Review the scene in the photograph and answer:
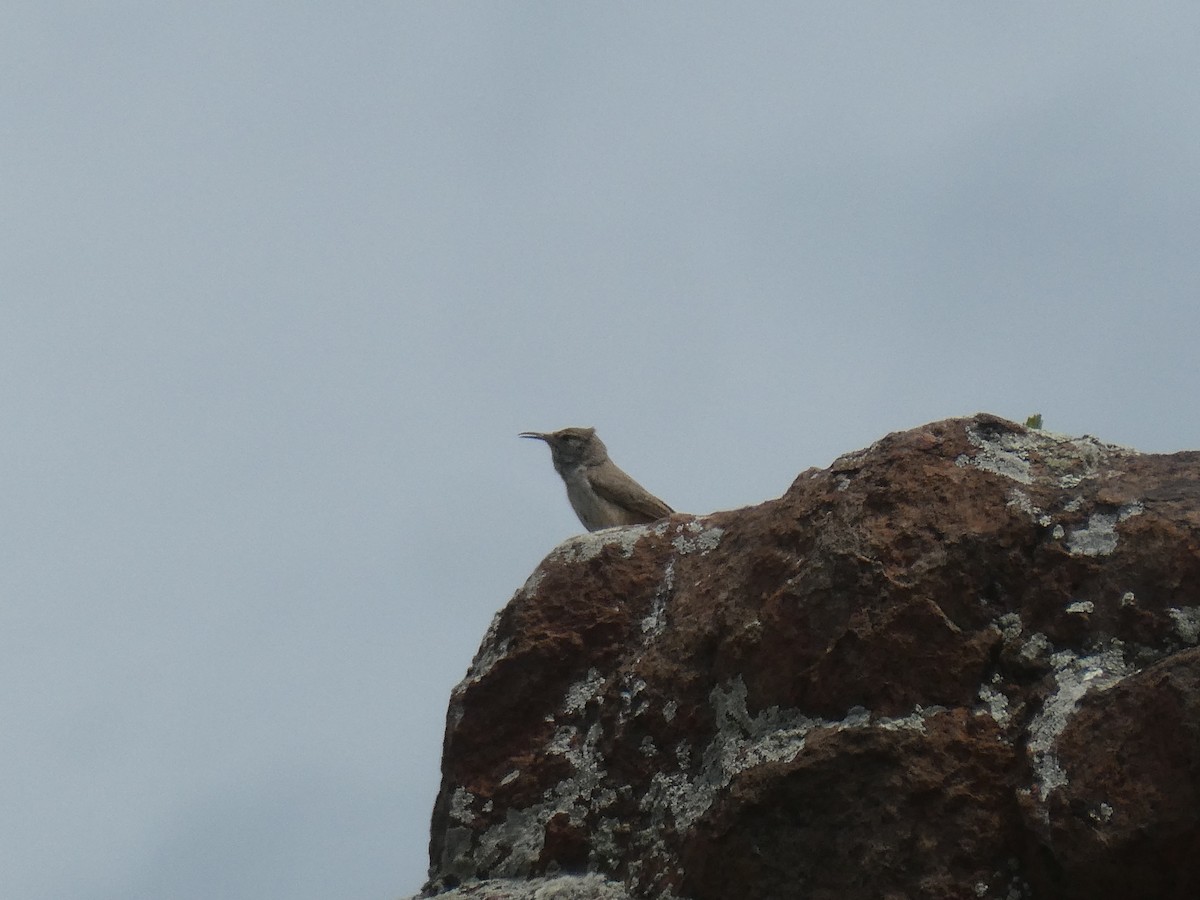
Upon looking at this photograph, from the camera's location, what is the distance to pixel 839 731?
3428 mm

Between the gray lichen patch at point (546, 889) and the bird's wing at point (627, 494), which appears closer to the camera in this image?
the gray lichen patch at point (546, 889)

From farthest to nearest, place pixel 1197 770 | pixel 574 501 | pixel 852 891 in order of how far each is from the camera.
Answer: pixel 574 501 < pixel 852 891 < pixel 1197 770

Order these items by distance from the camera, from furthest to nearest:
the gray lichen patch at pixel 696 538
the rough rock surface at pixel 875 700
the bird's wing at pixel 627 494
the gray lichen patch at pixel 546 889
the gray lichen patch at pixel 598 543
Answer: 1. the bird's wing at pixel 627 494
2. the gray lichen patch at pixel 598 543
3. the gray lichen patch at pixel 696 538
4. the gray lichen patch at pixel 546 889
5. the rough rock surface at pixel 875 700

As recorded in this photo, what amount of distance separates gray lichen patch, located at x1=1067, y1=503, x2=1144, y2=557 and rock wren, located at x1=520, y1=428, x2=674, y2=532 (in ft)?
19.7

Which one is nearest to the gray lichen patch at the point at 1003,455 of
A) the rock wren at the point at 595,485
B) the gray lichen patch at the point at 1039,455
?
the gray lichen patch at the point at 1039,455

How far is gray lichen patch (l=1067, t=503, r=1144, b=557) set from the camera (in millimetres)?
3486

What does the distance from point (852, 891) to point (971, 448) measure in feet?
3.81

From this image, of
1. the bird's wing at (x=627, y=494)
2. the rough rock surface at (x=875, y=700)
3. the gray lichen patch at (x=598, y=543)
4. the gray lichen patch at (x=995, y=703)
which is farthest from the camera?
the bird's wing at (x=627, y=494)

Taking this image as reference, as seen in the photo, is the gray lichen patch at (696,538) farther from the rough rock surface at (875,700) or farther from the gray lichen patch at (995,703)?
the gray lichen patch at (995,703)

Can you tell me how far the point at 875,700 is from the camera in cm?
346

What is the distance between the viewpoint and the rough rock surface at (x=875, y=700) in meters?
3.17

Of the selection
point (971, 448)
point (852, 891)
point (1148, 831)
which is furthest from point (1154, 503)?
point (852, 891)

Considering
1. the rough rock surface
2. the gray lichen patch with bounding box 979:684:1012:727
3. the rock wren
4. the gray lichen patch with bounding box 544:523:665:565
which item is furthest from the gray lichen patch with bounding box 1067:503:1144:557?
the rock wren

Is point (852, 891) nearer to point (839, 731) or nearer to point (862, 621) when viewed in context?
point (839, 731)
